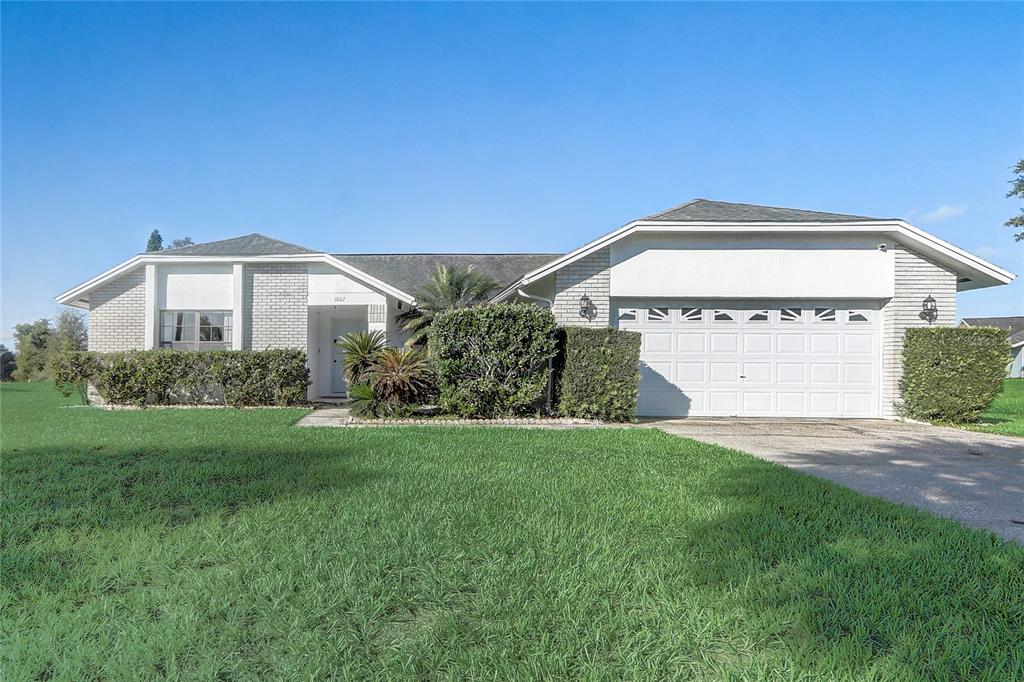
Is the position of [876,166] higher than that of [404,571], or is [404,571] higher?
[876,166]

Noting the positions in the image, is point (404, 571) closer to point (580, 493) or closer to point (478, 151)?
point (580, 493)

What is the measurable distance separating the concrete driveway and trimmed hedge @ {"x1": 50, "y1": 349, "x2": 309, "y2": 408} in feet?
30.6

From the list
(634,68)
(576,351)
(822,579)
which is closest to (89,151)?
(576,351)

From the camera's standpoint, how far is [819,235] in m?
10.9

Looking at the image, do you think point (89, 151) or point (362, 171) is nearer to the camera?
point (89, 151)

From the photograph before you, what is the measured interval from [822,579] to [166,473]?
612 centimetres

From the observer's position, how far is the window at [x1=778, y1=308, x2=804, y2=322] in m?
11.2

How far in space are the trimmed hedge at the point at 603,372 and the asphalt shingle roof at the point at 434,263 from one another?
8.11m

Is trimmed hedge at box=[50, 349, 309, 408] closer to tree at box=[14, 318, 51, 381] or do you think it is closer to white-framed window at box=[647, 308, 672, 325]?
white-framed window at box=[647, 308, 672, 325]

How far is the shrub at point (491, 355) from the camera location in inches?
382

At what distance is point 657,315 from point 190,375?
11.8 m

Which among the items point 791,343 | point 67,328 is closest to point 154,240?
point 67,328

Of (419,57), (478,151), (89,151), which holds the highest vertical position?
(419,57)

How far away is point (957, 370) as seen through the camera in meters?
9.87
